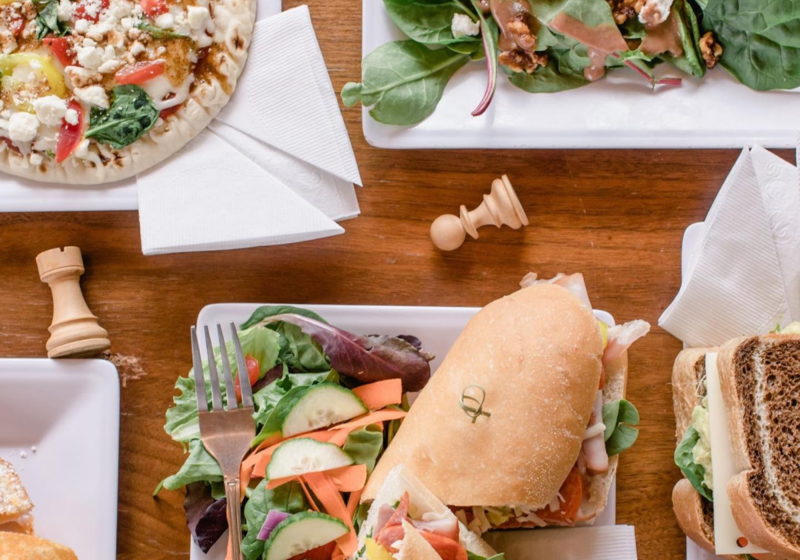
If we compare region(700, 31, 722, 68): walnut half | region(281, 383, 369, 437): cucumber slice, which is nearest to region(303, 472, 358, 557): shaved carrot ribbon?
region(281, 383, 369, 437): cucumber slice

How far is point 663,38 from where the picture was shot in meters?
1.91

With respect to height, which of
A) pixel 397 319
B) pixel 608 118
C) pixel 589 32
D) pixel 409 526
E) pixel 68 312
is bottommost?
pixel 409 526

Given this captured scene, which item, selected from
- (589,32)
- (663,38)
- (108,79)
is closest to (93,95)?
(108,79)

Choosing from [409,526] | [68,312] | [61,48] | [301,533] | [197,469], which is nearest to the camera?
[409,526]

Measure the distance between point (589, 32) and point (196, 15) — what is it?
96cm

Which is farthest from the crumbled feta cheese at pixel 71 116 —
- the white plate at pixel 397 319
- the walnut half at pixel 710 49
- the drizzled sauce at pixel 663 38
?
the walnut half at pixel 710 49

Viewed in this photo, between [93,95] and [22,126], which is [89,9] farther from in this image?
[22,126]

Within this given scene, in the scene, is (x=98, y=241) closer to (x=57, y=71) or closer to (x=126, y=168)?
(x=126, y=168)

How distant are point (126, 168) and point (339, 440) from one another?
2.85 feet

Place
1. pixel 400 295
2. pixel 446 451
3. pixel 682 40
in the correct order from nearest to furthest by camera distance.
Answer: pixel 446 451
pixel 682 40
pixel 400 295

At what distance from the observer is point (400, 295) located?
206 cm

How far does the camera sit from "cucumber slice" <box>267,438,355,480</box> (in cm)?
170

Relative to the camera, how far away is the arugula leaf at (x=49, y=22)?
190 cm

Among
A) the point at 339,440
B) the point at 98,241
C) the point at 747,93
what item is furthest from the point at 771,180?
the point at 98,241
